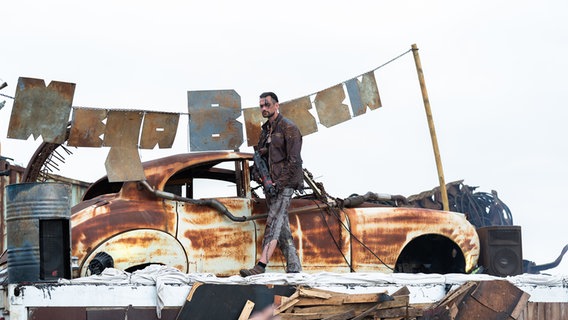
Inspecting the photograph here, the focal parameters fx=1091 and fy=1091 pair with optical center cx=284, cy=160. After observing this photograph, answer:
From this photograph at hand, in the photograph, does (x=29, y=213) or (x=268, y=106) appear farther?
(x=268, y=106)

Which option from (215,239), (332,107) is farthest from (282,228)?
(332,107)

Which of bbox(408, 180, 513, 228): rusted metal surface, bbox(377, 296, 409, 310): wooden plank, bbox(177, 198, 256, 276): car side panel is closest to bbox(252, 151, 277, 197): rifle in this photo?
bbox(177, 198, 256, 276): car side panel

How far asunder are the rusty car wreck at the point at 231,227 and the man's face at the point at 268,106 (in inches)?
25.3

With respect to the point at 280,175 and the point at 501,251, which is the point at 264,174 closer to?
the point at 280,175

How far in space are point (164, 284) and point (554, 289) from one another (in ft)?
12.8

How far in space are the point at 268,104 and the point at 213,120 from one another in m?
1.33

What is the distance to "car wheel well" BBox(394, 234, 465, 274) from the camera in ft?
39.6

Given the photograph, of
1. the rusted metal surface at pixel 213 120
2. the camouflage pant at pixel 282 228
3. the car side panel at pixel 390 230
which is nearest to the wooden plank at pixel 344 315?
the camouflage pant at pixel 282 228

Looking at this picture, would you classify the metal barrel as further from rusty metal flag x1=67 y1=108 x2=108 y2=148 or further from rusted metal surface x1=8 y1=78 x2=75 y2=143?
rusty metal flag x1=67 y1=108 x2=108 y2=148

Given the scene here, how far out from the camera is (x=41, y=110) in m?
11.0

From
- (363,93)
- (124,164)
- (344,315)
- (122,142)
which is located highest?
(363,93)

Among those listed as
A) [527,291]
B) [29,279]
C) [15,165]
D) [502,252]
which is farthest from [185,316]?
[15,165]

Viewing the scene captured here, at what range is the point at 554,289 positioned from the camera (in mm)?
10602

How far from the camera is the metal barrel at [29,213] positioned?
9289 millimetres
